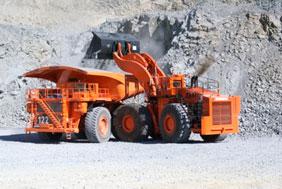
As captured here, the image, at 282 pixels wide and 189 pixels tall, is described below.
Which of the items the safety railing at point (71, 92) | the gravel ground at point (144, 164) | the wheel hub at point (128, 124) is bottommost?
the gravel ground at point (144, 164)

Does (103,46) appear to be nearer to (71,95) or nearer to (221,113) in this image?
(71,95)

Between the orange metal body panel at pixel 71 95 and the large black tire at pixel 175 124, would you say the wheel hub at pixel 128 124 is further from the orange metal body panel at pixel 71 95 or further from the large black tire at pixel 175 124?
the large black tire at pixel 175 124

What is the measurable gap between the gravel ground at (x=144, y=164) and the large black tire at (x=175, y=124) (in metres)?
0.42

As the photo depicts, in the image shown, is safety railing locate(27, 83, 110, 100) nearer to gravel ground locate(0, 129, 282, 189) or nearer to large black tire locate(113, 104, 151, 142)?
large black tire locate(113, 104, 151, 142)

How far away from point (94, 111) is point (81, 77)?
1.36 meters

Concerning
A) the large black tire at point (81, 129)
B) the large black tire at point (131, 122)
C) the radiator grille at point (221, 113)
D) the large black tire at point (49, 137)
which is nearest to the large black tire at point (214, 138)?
the radiator grille at point (221, 113)

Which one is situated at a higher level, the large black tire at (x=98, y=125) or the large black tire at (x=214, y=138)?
the large black tire at (x=98, y=125)

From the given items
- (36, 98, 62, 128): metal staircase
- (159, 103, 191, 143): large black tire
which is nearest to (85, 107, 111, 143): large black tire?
(36, 98, 62, 128): metal staircase

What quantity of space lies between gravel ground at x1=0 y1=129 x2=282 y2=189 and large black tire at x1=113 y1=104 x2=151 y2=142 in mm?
735

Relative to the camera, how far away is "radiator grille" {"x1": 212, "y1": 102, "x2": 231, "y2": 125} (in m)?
18.8

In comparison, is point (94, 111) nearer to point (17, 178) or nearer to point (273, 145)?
point (273, 145)

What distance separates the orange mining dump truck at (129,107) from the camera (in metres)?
19.0

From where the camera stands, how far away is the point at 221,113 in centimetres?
1903

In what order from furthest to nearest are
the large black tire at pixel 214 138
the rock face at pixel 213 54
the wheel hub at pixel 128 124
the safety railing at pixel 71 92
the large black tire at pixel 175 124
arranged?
the rock face at pixel 213 54 < the wheel hub at pixel 128 124 < the safety railing at pixel 71 92 < the large black tire at pixel 214 138 < the large black tire at pixel 175 124
